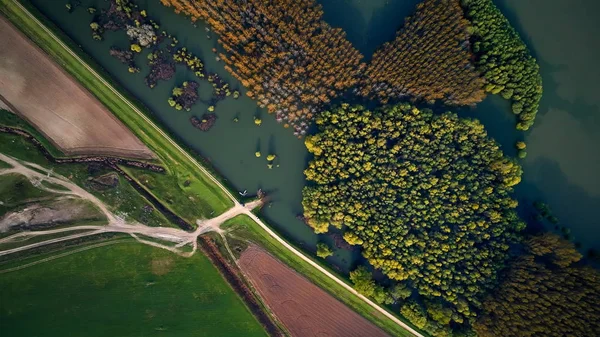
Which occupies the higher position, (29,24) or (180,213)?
(29,24)

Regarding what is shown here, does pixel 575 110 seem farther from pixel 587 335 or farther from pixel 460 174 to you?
pixel 587 335

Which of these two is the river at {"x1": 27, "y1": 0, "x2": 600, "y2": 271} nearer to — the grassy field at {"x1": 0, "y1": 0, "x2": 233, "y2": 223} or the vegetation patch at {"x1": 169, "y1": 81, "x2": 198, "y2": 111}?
the vegetation patch at {"x1": 169, "y1": 81, "x2": 198, "y2": 111}

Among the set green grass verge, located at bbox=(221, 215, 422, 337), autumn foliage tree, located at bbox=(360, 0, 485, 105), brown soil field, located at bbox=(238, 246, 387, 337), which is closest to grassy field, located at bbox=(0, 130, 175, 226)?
green grass verge, located at bbox=(221, 215, 422, 337)

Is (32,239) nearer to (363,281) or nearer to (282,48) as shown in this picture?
(282,48)

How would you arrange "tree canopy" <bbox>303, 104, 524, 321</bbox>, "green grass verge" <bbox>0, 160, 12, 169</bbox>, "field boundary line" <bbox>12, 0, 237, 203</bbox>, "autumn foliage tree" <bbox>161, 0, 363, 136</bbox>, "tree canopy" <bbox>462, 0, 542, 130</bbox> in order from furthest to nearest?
"tree canopy" <bbox>462, 0, 542, 130</bbox>, "tree canopy" <bbox>303, 104, 524, 321</bbox>, "autumn foliage tree" <bbox>161, 0, 363, 136</bbox>, "field boundary line" <bbox>12, 0, 237, 203</bbox>, "green grass verge" <bbox>0, 160, 12, 169</bbox>

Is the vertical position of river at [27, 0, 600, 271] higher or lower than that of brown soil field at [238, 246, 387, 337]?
higher

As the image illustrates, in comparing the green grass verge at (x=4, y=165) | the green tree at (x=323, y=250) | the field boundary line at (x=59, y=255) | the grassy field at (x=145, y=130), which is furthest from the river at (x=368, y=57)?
the green grass verge at (x=4, y=165)

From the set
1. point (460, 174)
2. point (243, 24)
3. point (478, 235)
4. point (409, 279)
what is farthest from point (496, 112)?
point (243, 24)
